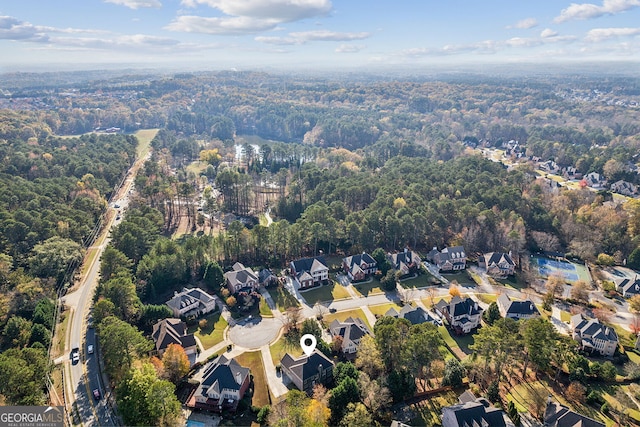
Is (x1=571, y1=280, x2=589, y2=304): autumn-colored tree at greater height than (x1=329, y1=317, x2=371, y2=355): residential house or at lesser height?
lesser

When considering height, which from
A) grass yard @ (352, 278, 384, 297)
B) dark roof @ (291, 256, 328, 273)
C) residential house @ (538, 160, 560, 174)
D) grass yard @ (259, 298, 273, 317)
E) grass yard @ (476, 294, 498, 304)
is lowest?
grass yard @ (476, 294, 498, 304)

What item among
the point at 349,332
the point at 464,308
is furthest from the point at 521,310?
the point at 349,332

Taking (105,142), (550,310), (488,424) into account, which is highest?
(105,142)

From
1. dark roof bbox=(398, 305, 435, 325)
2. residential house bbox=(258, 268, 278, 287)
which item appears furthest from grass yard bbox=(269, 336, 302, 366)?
dark roof bbox=(398, 305, 435, 325)

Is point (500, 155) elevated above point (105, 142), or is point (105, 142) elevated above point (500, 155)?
point (105, 142)

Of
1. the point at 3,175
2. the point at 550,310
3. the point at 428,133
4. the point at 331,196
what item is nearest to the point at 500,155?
the point at 428,133

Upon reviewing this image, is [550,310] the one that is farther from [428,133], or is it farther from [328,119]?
[328,119]

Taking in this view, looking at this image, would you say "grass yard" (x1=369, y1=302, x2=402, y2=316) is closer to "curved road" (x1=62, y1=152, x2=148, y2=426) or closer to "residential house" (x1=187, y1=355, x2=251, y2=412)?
"residential house" (x1=187, y1=355, x2=251, y2=412)
